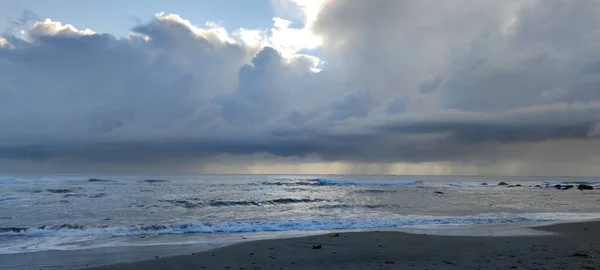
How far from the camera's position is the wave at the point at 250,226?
1697 centimetres

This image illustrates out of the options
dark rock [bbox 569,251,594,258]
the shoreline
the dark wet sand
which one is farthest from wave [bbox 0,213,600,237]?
dark rock [bbox 569,251,594,258]

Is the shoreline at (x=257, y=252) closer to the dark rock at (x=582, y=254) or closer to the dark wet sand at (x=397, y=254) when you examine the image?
the dark wet sand at (x=397, y=254)

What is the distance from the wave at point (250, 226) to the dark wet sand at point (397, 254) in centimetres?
428

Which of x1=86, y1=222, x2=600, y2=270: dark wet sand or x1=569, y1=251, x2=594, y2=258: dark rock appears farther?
x1=569, y1=251, x2=594, y2=258: dark rock

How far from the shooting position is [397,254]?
455 inches

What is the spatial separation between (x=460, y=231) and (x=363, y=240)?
5.81 m

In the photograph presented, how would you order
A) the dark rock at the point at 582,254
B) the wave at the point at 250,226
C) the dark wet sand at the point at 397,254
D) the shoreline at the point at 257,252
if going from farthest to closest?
the wave at the point at 250,226 < the dark rock at the point at 582,254 < the shoreline at the point at 257,252 < the dark wet sand at the point at 397,254

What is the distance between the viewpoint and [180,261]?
35.1 ft

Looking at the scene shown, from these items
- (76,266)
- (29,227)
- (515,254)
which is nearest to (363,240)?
(515,254)

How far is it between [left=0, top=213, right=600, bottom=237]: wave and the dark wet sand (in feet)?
14.0

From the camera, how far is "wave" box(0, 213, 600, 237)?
17.0 meters

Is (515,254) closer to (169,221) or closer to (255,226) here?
(255,226)

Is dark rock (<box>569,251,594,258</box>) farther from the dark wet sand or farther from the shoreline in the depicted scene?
the shoreline

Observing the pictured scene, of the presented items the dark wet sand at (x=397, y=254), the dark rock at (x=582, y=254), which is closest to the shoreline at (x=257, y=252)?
the dark wet sand at (x=397, y=254)
